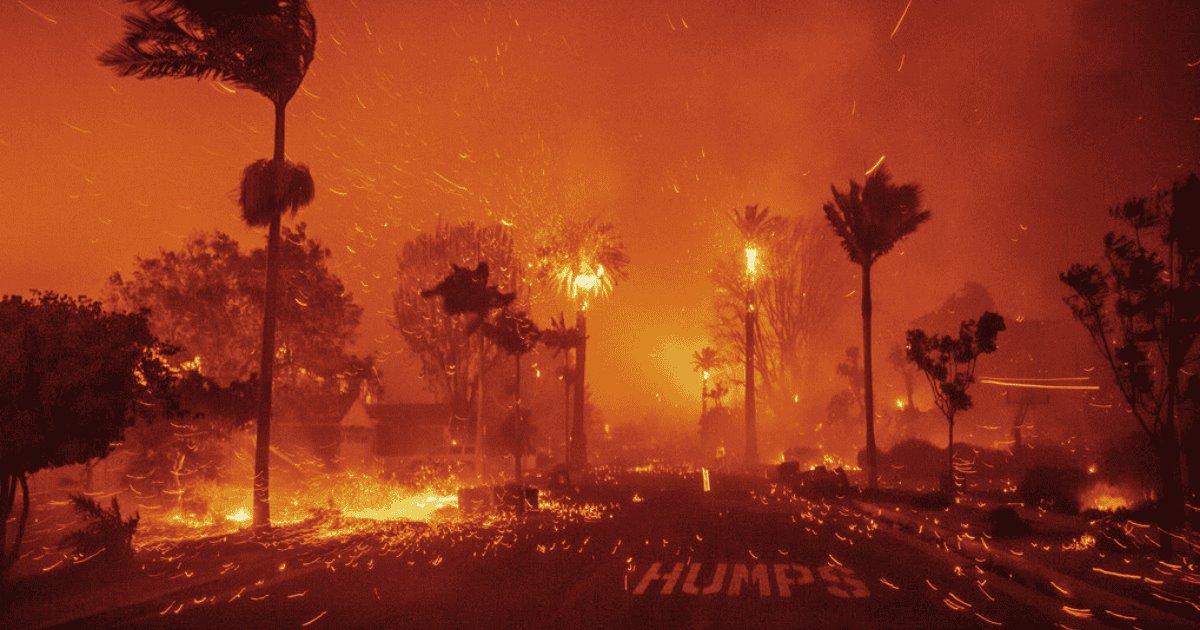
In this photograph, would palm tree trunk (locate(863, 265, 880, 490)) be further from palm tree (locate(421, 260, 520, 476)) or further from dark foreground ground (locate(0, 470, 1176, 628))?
palm tree (locate(421, 260, 520, 476))

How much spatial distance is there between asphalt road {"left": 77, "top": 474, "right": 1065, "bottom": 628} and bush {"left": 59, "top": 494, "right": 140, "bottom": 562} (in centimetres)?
181

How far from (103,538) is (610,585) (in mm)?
8041

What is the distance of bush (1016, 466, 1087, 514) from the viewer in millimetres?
24672

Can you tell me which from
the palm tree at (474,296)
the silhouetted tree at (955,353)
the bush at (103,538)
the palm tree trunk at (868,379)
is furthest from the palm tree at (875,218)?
the bush at (103,538)

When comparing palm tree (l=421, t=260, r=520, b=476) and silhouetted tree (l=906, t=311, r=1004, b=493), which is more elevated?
palm tree (l=421, t=260, r=520, b=476)

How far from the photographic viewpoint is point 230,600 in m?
12.3

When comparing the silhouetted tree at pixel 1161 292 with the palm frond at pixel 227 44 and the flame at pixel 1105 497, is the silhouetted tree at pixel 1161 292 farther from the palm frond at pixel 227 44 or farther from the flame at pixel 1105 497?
the palm frond at pixel 227 44

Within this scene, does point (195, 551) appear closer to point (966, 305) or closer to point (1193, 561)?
point (1193, 561)

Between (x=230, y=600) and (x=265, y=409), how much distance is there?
28.6 feet

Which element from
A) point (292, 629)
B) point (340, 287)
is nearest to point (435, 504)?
point (340, 287)

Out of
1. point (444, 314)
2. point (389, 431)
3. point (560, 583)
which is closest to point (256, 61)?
point (560, 583)

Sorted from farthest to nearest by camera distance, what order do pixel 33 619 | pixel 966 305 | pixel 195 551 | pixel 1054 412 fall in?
pixel 966 305
pixel 1054 412
pixel 195 551
pixel 33 619

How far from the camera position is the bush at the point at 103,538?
14102 mm

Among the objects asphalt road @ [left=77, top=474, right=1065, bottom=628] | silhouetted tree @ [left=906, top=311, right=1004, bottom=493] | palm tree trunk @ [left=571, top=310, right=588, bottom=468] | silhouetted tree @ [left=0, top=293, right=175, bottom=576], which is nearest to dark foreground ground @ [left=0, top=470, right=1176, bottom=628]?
asphalt road @ [left=77, top=474, right=1065, bottom=628]
